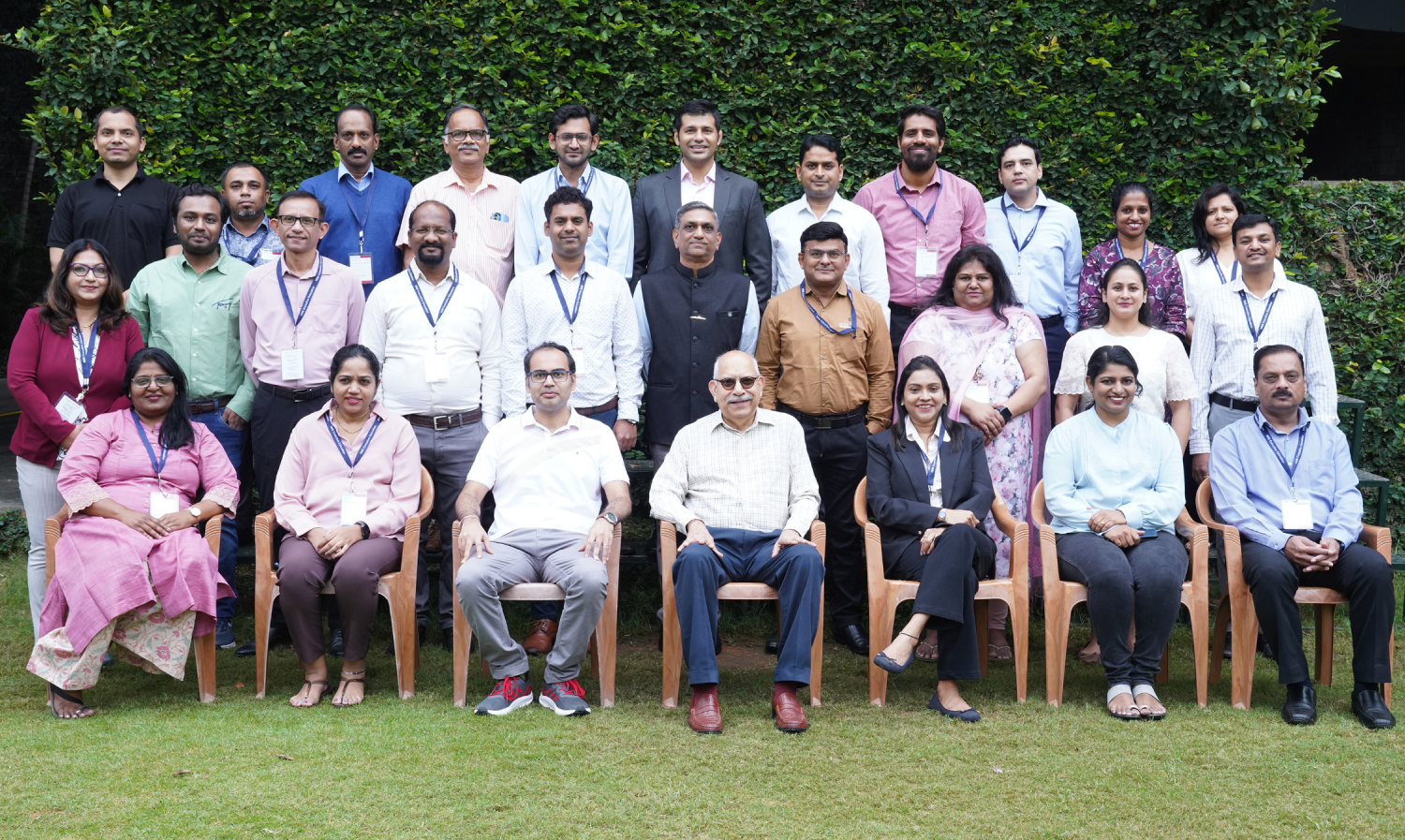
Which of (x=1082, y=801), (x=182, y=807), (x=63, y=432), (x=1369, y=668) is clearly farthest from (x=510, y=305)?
(x=1369, y=668)

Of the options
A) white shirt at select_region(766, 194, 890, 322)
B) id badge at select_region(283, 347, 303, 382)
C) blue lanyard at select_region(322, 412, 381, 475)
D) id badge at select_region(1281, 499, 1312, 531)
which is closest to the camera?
id badge at select_region(1281, 499, 1312, 531)

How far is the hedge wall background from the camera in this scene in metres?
6.15

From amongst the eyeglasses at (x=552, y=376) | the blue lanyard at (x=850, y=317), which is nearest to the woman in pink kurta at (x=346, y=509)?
the eyeglasses at (x=552, y=376)

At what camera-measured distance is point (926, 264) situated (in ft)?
17.7

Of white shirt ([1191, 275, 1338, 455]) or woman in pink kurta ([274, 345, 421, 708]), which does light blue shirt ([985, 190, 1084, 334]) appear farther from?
woman in pink kurta ([274, 345, 421, 708])

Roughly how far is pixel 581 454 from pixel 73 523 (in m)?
1.95

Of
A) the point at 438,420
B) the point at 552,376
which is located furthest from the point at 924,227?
the point at 438,420

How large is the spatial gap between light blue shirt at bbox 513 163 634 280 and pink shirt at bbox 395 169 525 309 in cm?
9

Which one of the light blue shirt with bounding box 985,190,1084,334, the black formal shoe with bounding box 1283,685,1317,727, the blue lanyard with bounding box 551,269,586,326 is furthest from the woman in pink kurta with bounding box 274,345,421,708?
the black formal shoe with bounding box 1283,685,1317,727

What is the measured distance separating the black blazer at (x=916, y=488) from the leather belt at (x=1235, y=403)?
1.26m

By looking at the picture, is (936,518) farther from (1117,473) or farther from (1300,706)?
(1300,706)

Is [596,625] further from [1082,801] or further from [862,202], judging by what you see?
[862,202]

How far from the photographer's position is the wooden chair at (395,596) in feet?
14.6

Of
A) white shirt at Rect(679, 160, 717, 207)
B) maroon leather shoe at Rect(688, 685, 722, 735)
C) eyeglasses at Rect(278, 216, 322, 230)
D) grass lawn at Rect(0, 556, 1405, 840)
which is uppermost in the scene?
white shirt at Rect(679, 160, 717, 207)
